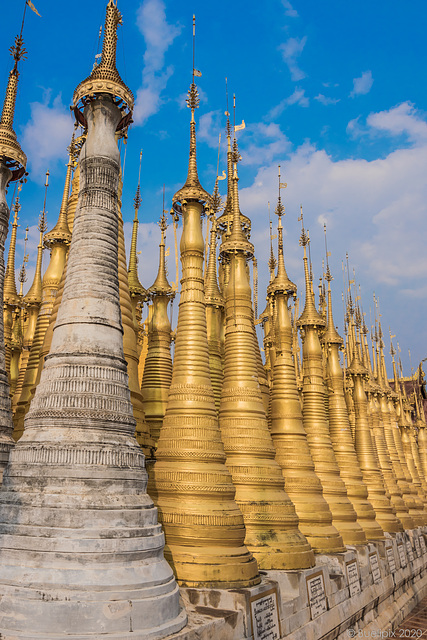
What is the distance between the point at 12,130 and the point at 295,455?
36.0 feet

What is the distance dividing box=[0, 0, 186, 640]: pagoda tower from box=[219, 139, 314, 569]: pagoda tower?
177 inches

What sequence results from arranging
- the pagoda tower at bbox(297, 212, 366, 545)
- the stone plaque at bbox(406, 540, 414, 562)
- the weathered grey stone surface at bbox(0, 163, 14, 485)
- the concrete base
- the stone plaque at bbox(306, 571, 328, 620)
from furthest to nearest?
the stone plaque at bbox(406, 540, 414, 562) → the pagoda tower at bbox(297, 212, 366, 545) → the stone plaque at bbox(306, 571, 328, 620) → the weathered grey stone surface at bbox(0, 163, 14, 485) → the concrete base

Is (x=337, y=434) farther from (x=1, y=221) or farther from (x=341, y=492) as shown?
(x=1, y=221)

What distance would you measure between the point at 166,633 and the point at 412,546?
20102 millimetres

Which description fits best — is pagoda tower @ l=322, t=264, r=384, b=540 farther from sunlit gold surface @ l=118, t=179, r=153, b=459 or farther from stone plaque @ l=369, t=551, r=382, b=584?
sunlit gold surface @ l=118, t=179, r=153, b=459

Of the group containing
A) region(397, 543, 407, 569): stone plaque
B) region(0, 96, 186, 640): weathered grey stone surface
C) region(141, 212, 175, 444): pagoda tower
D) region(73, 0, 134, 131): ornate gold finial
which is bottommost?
region(397, 543, 407, 569): stone plaque

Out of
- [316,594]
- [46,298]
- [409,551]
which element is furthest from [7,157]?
[409,551]

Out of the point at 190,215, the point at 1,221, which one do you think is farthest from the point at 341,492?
the point at 1,221

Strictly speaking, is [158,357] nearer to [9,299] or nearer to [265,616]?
[9,299]

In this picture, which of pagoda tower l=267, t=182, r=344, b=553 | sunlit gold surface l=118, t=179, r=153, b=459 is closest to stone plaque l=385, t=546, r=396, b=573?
pagoda tower l=267, t=182, r=344, b=553

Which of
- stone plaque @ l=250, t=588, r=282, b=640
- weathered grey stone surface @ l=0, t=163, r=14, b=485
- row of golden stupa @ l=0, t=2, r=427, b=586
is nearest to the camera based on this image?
stone plaque @ l=250, t=588, r=282, b=640

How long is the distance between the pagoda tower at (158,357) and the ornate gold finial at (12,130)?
240 inches

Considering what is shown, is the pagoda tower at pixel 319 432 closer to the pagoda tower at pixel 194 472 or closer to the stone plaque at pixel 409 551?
the stone plaque at pixel 409 551

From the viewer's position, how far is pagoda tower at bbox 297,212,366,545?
16.6m
